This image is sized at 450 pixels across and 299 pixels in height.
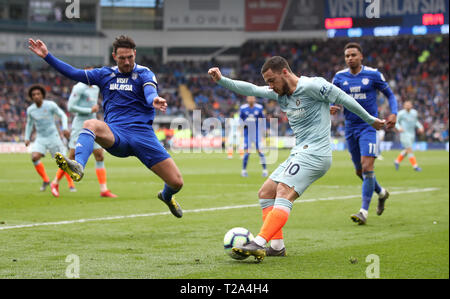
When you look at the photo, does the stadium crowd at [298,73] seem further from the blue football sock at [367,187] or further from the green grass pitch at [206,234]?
the blue football sock at [367,187]

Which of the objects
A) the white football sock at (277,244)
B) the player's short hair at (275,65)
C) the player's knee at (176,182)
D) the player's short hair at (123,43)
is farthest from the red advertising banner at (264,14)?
the player's short hair at (275,65)

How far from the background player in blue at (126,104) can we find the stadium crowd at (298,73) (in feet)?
122

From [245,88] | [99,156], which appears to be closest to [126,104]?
[245,88]

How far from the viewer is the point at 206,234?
926 cm

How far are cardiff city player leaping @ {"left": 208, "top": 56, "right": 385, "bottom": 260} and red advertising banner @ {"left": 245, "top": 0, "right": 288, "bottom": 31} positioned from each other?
4743cm

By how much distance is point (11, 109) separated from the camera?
47.7 metres

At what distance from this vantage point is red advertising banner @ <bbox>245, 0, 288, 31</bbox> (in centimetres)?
5384

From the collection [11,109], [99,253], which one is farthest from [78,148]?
[11,109]

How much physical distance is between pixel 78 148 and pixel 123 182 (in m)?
11.7

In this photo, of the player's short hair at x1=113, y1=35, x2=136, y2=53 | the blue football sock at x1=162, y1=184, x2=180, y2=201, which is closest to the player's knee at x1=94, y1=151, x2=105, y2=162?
the blue football sock at x1=162, y1=184, x2=180, y2=201

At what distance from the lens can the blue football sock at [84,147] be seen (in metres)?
7.56

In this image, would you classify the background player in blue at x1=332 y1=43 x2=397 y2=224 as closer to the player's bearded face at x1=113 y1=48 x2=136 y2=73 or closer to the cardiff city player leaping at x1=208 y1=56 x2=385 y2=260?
the cardiff city player leaping at x1=208 y1=56 x2=385 y2=260

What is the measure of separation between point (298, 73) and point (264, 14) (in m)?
5.33

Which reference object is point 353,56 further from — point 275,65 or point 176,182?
point 275,65
